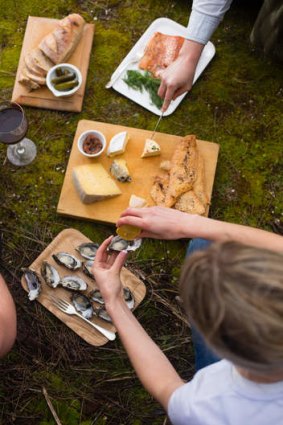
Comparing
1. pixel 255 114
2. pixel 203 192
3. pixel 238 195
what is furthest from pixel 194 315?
pixel 255 114

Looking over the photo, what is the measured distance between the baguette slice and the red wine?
0.59 m

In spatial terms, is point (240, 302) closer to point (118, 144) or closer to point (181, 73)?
point (181, 73)

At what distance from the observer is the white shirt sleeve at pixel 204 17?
262 centimetres

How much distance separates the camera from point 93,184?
2.79 meters

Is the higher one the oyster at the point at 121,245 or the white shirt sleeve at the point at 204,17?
the white shirt sleeve at the point at 204,17

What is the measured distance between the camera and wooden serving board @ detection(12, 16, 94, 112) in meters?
3.16

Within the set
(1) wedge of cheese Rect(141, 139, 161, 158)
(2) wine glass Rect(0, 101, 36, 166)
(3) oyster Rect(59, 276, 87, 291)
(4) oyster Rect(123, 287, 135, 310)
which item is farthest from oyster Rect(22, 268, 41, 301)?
(1) wedge of cheese Rect(141, 139, 161, 158)

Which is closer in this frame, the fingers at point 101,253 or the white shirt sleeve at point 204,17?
the fingers at point 101,253

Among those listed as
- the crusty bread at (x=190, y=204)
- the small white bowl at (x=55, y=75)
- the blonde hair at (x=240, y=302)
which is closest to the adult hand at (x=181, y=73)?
the crusty bread at (x=190, y=204)

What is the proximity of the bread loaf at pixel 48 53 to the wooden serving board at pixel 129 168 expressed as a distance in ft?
1.53

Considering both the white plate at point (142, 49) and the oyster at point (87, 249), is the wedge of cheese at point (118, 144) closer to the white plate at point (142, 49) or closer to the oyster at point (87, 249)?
the white plate at point (142, 49)

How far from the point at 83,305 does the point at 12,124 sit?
118 cm

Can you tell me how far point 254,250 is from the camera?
1236 mm

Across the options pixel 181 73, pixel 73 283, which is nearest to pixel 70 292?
pixel 73 283
